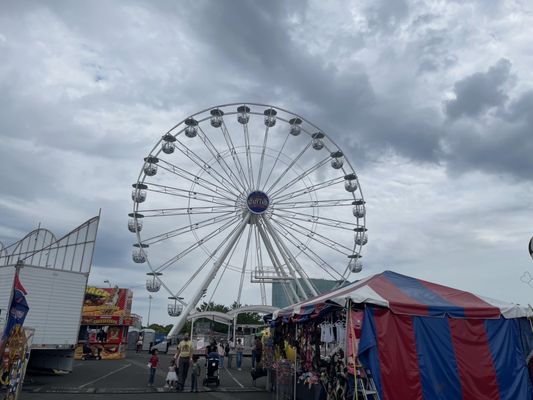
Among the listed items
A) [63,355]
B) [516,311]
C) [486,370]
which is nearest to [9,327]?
[63,355]

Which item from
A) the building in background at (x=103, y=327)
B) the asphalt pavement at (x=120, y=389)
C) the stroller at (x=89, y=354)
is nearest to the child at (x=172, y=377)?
the asphalt pavement at (x=120, y=389)

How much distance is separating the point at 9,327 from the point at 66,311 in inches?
237

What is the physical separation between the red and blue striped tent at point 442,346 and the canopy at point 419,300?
0.06 feet

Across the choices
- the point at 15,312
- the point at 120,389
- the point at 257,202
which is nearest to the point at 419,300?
the point at 15,312

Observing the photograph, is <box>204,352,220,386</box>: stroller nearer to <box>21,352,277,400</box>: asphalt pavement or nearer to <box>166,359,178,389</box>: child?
<box>21,352,277,400</box>: asphalt pavement

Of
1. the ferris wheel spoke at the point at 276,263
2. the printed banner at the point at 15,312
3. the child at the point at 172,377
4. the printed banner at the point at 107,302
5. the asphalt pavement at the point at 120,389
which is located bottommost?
the asphalt pavement at the point at 120,389

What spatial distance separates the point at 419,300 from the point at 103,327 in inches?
1078

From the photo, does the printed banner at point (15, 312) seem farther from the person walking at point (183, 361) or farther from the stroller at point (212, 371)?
the stroller at point (212, 371)

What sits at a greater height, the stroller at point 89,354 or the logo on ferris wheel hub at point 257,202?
the logo on ferris wheel hub at point 257,202

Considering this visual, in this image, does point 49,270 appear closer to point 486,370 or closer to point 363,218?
point 486,370

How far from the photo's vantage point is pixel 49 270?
1398cm

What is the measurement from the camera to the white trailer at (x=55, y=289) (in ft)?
43.9

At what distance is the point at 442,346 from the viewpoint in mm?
8719

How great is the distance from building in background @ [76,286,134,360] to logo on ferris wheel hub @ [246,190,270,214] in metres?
13.2
